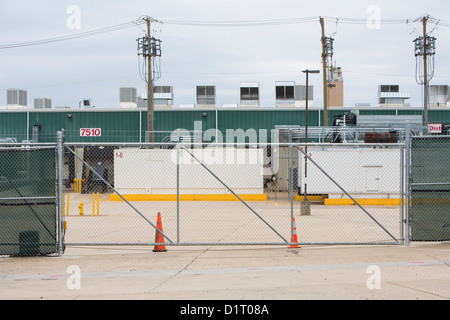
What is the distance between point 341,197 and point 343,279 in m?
16.9

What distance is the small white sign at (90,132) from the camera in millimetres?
37625

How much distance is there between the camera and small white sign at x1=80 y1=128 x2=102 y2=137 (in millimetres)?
37625

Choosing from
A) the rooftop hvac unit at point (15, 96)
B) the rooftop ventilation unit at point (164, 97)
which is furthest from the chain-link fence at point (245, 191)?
the rooftop hvac unit at point (15, 96)

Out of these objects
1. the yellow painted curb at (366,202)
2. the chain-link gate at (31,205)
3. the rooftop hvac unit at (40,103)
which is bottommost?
the yellow painted curb at (366,202)

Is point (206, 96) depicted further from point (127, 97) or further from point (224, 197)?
point (224, 197)

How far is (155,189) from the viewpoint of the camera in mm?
25922

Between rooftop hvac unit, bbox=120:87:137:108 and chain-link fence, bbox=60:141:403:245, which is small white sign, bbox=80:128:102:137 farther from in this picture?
chain-link fence, bbox=60:141:403:245

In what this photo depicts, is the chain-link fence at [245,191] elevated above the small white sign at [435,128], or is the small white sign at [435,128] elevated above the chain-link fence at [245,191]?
the small white sign at [435,128]

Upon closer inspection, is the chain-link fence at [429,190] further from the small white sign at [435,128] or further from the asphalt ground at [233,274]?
the small white sign at [435,128]

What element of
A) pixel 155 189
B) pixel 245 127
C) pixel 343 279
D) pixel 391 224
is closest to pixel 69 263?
pixel 343 279

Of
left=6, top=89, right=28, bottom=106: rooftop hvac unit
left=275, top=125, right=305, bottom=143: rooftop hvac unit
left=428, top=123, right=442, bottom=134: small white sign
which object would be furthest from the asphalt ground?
left=6, top=89, right=28, bottom=106: rooftop hvac unit

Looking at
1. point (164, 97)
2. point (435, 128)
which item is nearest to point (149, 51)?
point (164, 97)

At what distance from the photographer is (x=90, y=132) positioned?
37688 millimetres

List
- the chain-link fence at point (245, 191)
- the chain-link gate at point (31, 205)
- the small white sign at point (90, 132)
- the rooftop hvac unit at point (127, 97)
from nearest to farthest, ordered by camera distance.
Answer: the chain-link gate at point (31, 205), the chain-link fence at point (245, 191), the small white sign at point (90, 132), the rooftop hvac unit at point (127, 97)
